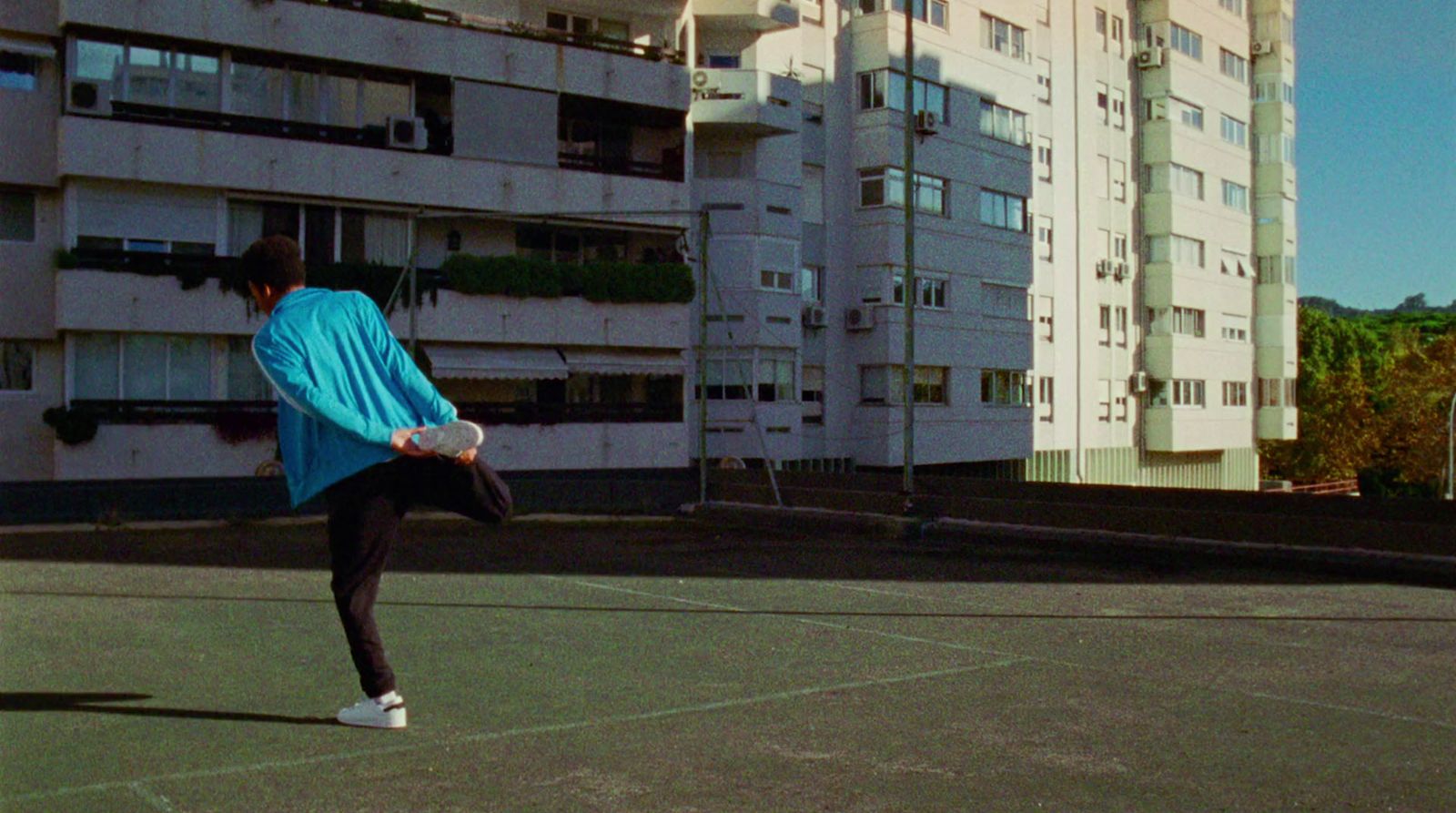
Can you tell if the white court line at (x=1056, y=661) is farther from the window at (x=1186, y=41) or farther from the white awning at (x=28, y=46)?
the window at (x=1186, y=41)

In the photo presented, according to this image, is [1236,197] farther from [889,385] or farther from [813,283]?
[813,283]

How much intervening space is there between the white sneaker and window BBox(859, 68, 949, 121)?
39148 mm

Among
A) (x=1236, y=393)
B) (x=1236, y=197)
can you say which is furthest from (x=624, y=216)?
(x=1236, y=393)

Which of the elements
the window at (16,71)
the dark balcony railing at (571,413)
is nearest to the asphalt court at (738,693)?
the window at (16,71)

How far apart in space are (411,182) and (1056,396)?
26640 millimetres

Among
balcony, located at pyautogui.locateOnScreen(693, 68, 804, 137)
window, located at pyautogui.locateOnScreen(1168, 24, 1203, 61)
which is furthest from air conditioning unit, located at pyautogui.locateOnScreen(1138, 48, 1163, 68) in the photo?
balcony, located at pyautogui.locateOnScreen(693, 68, 804, 137)

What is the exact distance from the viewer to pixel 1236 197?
62750 millimetres

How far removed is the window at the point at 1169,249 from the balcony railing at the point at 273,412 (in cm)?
2677

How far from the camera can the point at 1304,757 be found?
5.66 metres

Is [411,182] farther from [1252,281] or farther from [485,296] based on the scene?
[1252,281]

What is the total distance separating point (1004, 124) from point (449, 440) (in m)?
45.6

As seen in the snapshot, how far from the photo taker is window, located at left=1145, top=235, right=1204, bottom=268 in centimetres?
5784

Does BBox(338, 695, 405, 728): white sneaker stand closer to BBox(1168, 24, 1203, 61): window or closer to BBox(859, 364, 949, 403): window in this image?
BBox(859, 364, 949, 403): window

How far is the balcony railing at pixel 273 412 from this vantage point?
103 feet
